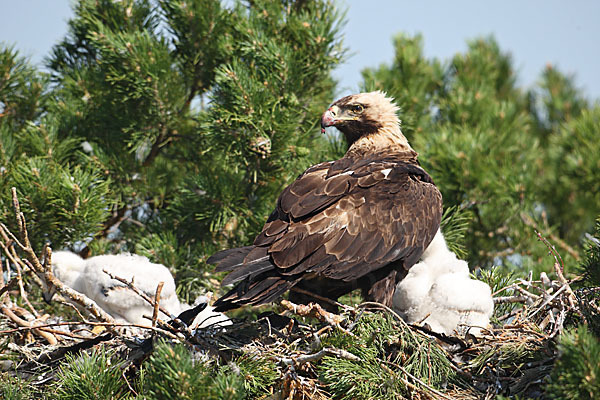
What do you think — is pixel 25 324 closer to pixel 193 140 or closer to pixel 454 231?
pixel 193 140

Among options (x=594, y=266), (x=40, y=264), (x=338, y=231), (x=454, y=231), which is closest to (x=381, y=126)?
(x=454, y=231)

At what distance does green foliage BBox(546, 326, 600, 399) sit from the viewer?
8.53 feet

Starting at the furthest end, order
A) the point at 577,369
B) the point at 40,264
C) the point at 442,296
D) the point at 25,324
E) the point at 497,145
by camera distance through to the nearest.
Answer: the point at 497,145 < the point at 442,296 < the point at 25,324 < the point at 40,264 < the point at 577,369

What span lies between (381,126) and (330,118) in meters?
0.37

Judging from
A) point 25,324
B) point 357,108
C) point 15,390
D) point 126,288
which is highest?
point 357,108

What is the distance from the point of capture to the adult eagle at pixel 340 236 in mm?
3582

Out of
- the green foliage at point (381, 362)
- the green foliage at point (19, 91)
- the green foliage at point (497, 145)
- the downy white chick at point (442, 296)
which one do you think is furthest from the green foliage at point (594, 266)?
the green foliage at point (19, 91)

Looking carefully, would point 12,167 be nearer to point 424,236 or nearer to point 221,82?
point 221,82

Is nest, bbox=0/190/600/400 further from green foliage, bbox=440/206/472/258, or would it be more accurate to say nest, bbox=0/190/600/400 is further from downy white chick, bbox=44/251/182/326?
green foliage, bbox=440/206/472/258

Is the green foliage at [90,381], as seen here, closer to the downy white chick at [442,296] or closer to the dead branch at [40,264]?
the dead branch at [40,264]

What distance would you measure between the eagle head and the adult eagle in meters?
0.57

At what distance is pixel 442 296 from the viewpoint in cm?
391

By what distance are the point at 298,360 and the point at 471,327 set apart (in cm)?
97

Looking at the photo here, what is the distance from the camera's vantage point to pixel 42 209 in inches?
183
